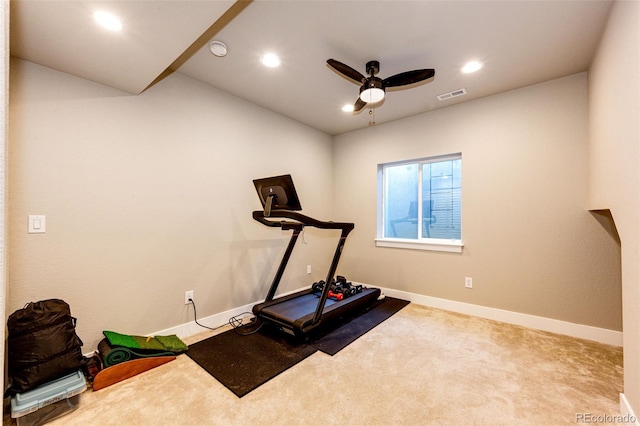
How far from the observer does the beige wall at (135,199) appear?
1917mm

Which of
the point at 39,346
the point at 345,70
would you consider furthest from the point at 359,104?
the point at 39,346

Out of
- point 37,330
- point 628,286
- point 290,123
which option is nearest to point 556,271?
point 628,286

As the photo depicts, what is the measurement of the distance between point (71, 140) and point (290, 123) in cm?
242

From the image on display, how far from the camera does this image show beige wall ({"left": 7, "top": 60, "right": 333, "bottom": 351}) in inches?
75.5

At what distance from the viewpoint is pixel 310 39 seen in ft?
7.02

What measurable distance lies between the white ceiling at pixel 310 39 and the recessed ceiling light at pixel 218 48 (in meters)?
0.05

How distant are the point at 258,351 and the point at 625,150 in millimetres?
2883

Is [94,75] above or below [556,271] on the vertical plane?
above

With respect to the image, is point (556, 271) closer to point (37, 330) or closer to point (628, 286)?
point (628, 286)

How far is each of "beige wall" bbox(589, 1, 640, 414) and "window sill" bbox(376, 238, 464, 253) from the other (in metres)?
1.48

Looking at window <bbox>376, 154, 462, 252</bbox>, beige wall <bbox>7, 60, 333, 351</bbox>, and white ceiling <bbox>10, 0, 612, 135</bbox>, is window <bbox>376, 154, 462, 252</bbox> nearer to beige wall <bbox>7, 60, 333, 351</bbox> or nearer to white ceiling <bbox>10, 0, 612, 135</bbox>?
white ceiling <bbox>10, 0, 612, 135</bbox>

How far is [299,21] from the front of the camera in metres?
1.94

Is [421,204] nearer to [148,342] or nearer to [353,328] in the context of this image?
[353,328]
